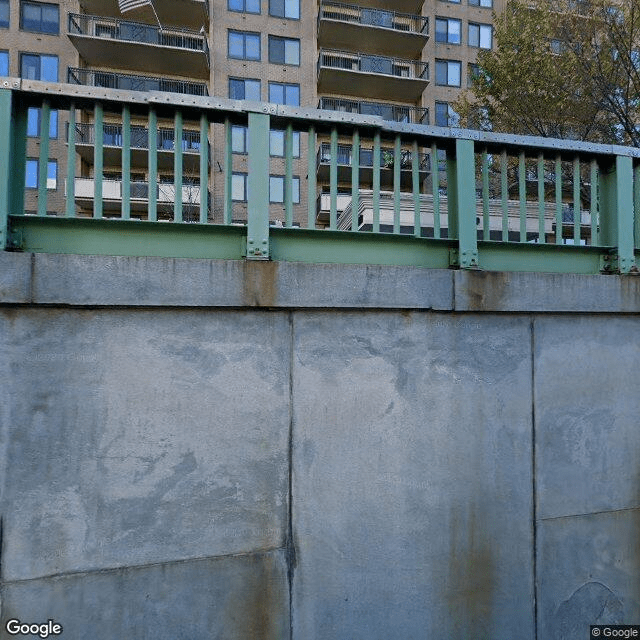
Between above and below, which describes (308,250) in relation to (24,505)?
above

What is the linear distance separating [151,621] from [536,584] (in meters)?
3.07

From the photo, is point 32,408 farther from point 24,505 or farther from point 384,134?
point 384,134

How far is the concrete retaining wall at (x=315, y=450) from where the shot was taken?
298 cm

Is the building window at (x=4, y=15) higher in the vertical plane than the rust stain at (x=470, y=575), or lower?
higher

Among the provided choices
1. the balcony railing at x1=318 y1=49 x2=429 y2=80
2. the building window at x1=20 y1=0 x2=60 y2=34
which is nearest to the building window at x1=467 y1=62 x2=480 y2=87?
the balcony railing at x1=318 y1=49 x2=429 y2=80

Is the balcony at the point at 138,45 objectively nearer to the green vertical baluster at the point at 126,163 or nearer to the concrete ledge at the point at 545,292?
the green vertical baluster at the point at 126,163

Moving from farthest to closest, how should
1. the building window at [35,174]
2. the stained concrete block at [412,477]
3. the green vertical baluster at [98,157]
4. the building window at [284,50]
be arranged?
the building window at [284,50] < the building window at [35,174] < the stained concrete block at [412,477] < the green vertical baluster at [98,157]

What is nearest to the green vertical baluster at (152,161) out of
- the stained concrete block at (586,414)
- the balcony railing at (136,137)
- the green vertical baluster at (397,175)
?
the green vertical baluster at (397,175)

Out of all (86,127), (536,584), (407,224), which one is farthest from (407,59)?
(536,584)

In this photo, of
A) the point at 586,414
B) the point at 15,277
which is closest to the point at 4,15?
the point at 15,277

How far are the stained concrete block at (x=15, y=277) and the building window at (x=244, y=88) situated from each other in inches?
1021

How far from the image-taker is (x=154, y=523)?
3.08m
